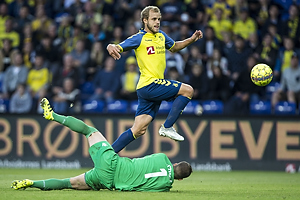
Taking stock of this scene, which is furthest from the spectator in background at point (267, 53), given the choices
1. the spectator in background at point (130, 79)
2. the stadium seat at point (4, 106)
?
the stadium seat at point (4, 106)

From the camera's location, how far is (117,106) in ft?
48.8

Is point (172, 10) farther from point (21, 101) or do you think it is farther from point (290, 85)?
point (21, 101)

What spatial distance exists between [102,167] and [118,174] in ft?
0.90

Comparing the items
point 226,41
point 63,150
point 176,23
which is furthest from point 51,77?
point 226,41

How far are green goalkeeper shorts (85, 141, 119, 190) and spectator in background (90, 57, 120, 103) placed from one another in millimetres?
7277

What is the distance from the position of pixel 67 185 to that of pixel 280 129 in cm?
764

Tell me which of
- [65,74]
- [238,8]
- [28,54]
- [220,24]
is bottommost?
[65,74]

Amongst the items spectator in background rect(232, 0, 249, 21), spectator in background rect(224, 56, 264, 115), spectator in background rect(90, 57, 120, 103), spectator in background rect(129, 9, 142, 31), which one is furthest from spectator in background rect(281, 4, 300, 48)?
spectator in background rect(90, 57, 120, 103)

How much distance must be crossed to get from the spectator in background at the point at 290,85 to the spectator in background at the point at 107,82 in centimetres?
433

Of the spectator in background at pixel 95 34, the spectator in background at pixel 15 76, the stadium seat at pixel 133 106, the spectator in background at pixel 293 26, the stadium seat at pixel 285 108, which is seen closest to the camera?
the stadium seat at pixel 285 108

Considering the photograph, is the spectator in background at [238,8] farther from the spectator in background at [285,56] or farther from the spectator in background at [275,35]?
the spectator in background at [285,56]

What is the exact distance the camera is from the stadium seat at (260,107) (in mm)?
14500

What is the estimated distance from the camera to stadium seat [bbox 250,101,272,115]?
14500 millimetres

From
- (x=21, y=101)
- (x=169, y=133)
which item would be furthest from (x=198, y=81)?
(x=169, y=133)
